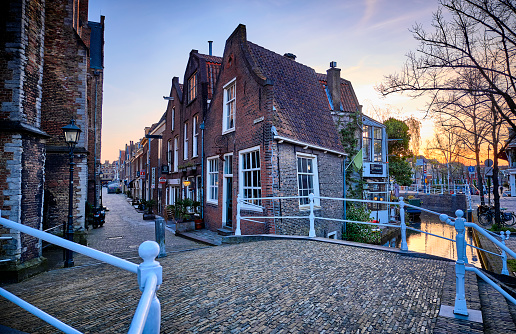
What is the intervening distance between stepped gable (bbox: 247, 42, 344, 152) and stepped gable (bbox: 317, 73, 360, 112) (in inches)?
130

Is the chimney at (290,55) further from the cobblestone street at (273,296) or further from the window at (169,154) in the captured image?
the window at (169,154)

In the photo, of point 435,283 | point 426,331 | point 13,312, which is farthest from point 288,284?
point 13,312

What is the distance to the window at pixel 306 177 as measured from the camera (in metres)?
11.1

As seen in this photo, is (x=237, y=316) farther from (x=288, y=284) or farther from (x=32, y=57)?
(x=32, y=57)

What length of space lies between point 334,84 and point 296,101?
19.7ft

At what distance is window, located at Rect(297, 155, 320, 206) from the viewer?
36.4ft

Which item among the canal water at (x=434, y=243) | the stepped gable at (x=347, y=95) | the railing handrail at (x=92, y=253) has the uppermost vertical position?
the stepped gable at (x=347, y=95)

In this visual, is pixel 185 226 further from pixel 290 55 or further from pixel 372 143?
pixel 372 143

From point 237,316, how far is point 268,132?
276 inches

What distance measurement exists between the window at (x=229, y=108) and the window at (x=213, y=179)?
2038mm

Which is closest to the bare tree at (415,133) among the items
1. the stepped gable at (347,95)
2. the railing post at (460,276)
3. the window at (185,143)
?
the stepped gable at (347,95)

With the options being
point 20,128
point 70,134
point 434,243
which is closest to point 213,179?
point 70,134

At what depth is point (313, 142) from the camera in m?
11.4

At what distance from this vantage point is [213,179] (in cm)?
1476
